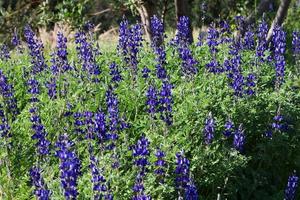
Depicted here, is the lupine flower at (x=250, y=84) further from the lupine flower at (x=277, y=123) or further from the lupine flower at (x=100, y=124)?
the lupine flower at (x=100, y=124)

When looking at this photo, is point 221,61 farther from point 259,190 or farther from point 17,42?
point 17,42

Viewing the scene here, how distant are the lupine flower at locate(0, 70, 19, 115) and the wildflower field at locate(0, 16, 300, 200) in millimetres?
13

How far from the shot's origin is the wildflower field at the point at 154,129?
4152 mm

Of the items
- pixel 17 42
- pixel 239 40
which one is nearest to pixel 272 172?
pixel 239 40

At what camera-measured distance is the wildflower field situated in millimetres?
4152

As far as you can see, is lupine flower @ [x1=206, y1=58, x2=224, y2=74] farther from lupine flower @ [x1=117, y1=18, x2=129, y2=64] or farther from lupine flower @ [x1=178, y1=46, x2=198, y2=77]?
lupine flower @ [x1=117, y1=18, x2=129, y2=64]

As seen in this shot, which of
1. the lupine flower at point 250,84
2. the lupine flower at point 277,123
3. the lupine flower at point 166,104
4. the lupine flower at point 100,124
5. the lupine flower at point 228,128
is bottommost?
the lupine flower at point 277,123

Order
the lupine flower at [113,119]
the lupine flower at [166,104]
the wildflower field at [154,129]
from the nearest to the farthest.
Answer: the wildflower field at [154,129] → the lupine flower at [113,119] → the lupine flower at [166,104]

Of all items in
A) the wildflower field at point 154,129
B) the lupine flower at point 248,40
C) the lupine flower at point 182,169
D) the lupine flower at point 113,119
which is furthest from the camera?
the lupine flower at point 248,40

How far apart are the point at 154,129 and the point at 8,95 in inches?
64.6

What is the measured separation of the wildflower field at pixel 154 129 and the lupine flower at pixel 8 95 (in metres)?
0.01

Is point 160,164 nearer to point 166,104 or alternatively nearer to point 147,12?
point 166,104

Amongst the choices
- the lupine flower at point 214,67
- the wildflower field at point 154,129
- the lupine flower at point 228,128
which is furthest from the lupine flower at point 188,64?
the lupine flower at point 228,128

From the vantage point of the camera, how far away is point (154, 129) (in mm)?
5012
